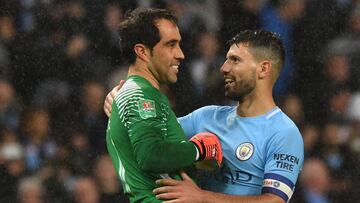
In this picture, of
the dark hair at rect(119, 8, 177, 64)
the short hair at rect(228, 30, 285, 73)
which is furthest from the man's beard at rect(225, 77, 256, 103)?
the dark hair at rect(119, 8, 177, 64)

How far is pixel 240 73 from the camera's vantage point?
10.1 ft

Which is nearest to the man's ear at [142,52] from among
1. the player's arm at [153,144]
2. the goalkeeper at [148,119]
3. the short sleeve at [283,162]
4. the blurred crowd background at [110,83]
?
the goalkeeper at [148,119]

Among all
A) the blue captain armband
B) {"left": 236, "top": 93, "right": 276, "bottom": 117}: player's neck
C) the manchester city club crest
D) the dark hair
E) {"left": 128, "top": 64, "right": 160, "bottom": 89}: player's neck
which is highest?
the dark hair

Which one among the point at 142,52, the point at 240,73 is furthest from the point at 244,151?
the point at 142,52

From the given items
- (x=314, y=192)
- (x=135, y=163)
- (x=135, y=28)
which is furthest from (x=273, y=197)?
(x=314, y=192)

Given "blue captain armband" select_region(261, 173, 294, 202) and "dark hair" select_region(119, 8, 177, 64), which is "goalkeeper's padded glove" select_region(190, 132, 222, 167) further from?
"dark hair" select_region(119, 8, 177, 64)

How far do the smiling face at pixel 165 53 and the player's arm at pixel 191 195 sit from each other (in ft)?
1.29

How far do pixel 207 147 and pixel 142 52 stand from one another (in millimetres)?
437

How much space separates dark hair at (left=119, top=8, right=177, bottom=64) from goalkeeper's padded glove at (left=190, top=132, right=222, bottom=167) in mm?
392

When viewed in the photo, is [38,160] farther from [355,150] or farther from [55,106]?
[355,150]

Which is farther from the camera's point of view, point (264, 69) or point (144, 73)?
point (264, 69)

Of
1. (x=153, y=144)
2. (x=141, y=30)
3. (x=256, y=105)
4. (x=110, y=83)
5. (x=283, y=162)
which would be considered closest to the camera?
(x=153, y=144)

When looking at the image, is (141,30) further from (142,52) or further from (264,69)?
(264,69)

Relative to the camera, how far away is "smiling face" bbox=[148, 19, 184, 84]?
107 inches
